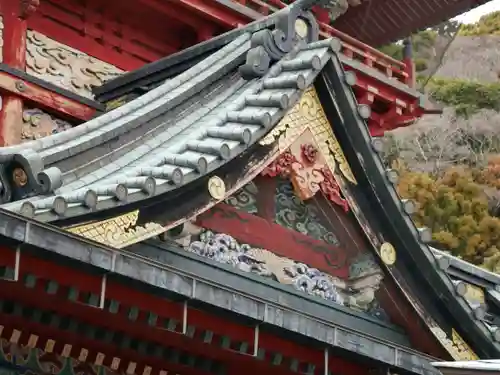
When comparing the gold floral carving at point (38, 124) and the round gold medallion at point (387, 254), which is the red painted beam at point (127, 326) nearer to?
the round gold medallion at point (387, 254)

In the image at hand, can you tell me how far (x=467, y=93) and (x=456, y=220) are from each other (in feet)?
61.2

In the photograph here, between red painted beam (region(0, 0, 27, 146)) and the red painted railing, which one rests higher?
the red painted railing

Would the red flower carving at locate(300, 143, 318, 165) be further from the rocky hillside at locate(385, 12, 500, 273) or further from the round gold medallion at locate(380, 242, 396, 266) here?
the rocky hillside at locate(385, 12, 500, 273)

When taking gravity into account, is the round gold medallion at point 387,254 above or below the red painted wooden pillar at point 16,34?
below

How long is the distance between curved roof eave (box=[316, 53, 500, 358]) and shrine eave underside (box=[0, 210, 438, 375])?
0.54m

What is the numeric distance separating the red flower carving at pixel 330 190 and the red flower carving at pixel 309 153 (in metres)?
0.12

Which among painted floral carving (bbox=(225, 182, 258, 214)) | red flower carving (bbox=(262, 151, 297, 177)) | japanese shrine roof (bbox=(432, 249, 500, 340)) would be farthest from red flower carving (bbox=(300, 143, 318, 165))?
japanese shrine roof (bbox=(432, 249, 500, 340))

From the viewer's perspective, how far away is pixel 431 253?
8.66 m

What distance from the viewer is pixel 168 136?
796 centimetres

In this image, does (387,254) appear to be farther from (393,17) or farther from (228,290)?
(393,17)

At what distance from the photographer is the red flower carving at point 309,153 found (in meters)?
8.34

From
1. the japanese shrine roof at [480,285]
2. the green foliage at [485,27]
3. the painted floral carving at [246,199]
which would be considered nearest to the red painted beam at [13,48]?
the painted floral carving at [246,199]

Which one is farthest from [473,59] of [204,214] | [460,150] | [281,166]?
[204,214]

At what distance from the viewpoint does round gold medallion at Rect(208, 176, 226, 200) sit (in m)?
7.44
